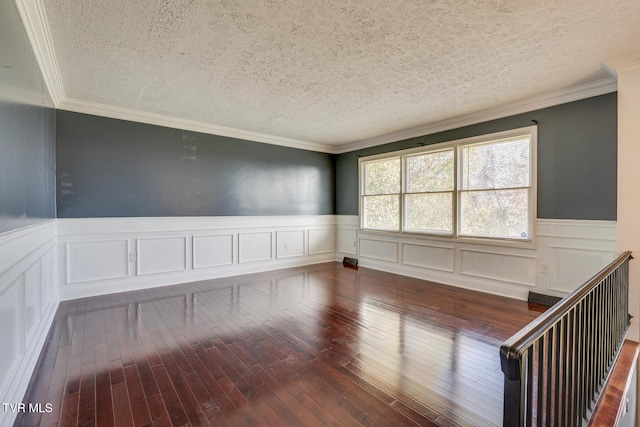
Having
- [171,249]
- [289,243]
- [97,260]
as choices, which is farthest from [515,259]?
[97,260]

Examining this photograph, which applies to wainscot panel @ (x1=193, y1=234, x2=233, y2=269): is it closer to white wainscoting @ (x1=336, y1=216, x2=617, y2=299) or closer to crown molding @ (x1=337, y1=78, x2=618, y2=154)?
white wainscoting @ (x1=336, y1=216, x2=617, y2=299)

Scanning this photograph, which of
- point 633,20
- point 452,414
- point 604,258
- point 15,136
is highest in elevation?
point 633,20

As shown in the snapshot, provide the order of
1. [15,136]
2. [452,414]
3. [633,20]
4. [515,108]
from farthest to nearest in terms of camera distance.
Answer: [515,108] → [633,20] → [15,136] → [452,414]

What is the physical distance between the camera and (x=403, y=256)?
17.9 ft

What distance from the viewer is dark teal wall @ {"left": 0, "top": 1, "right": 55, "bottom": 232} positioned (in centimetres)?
169

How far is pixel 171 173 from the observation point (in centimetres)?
482

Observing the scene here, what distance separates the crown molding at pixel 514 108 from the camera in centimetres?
338

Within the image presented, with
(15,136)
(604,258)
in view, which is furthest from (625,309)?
(15,136)

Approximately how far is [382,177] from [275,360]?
14.1 feet

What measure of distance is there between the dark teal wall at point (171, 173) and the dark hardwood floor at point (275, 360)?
4.56ft

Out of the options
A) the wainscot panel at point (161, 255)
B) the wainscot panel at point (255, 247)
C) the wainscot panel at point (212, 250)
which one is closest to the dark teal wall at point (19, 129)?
the wainscot panel at point (161, 255)

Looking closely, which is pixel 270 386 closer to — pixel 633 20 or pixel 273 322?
pixel 273 322

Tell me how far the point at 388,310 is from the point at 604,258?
2.51m

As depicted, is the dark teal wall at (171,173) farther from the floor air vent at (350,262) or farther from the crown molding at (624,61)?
the crown molding at (624,61)
